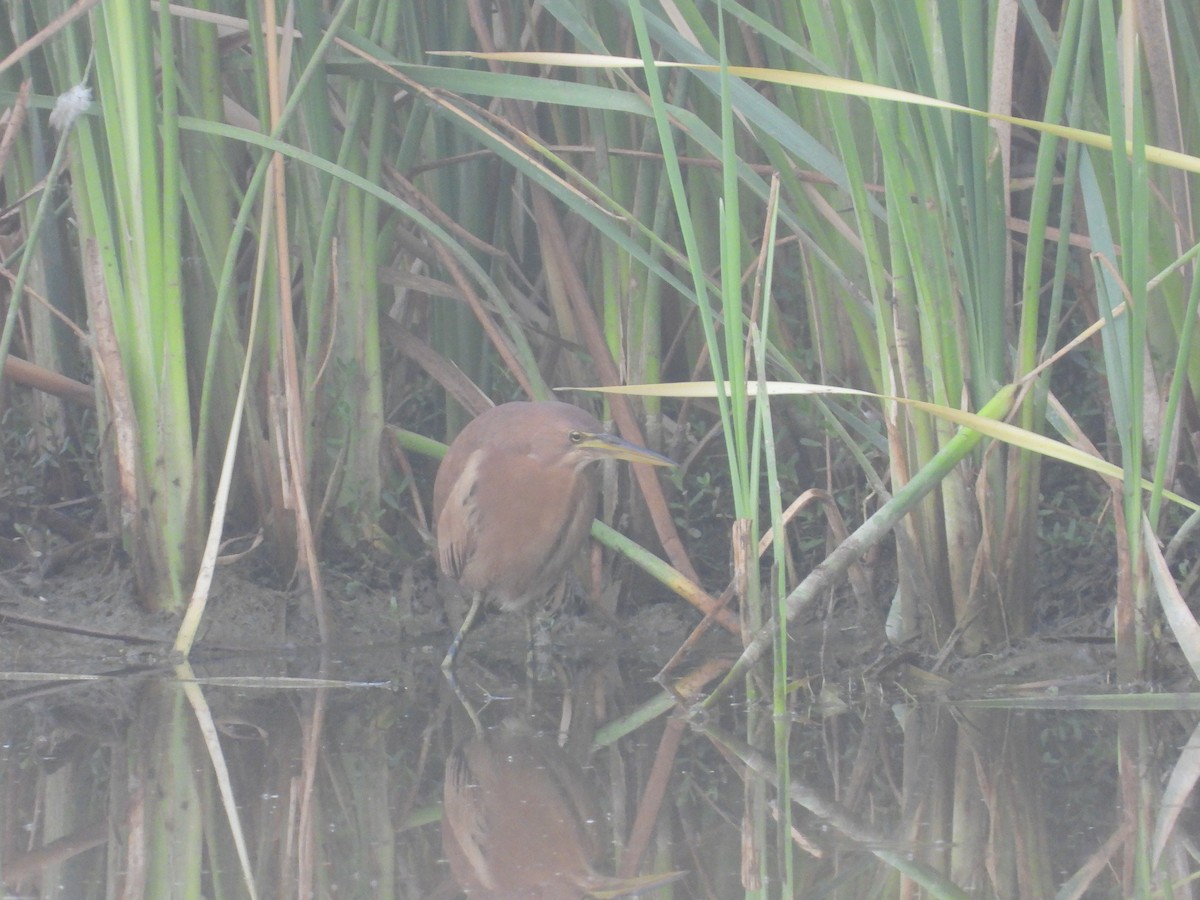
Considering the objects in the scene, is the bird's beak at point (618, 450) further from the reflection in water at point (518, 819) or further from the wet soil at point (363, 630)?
the reflection in water at point (518, 819)

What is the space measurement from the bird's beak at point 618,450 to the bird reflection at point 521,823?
0.90 metres

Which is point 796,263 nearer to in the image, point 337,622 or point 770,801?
point 337,622

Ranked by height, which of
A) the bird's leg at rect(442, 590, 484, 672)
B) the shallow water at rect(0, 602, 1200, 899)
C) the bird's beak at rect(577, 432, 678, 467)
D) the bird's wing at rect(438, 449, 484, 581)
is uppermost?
the bird's beak at rect(577, 432, 678, 467)

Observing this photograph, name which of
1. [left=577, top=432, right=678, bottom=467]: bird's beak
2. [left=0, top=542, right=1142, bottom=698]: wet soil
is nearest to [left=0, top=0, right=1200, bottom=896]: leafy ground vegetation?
[left=0, top=542, right=1142, bottom=698]: wet soil

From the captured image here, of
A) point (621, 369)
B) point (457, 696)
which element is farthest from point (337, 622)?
point (621, 369)

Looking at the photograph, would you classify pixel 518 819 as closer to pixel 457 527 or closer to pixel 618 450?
pixel 618 450

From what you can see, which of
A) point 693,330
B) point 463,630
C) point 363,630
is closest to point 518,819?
point 463,630

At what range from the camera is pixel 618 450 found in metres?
3.82

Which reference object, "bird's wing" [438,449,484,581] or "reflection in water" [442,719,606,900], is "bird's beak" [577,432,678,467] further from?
"reflection in water" [442,719,606,900]

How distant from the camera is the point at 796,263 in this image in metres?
4.19

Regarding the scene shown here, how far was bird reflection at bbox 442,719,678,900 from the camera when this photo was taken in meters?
2.12

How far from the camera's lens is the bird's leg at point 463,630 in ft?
12.2

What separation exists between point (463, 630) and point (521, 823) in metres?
1.49

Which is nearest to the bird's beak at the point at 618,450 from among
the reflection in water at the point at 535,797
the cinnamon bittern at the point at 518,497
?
the cinnamon bittern at the point at 518,497
